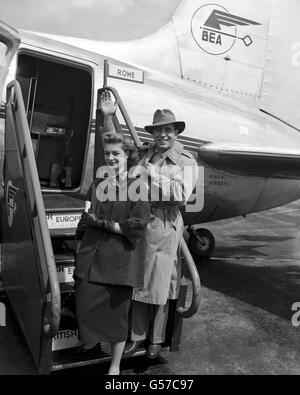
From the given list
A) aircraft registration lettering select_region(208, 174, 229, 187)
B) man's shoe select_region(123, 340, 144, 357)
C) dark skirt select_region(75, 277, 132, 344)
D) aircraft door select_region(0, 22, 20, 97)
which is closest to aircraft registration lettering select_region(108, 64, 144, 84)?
aircraft door select_region(0, 22, 20, 97)

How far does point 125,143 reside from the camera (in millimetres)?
3176

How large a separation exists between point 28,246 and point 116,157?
0.96 meters

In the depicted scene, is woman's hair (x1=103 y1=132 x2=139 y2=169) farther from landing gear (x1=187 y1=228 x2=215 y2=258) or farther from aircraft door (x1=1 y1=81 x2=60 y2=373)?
landing gear (x1=187 y1=228 x2=215 y2=258)

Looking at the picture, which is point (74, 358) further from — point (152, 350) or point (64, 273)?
point (64, 273)

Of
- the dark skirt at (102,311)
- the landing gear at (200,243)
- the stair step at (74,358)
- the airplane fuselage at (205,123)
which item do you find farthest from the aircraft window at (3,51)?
the landing gear at (200,243)

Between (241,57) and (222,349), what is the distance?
17.4ft

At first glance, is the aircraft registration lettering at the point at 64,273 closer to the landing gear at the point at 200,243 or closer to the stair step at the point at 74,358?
the stair step at the point at 74,358

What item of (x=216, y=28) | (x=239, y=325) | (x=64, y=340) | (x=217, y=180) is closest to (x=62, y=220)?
(x=64, y=340)

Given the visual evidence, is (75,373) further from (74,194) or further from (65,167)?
(65,167)

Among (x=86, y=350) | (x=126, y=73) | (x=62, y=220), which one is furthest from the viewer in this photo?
(x=126, y=73)

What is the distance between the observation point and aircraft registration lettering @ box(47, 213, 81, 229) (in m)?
4.29

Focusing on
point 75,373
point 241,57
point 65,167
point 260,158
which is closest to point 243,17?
point 241,57

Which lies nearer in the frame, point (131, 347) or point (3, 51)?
point (131, 347)

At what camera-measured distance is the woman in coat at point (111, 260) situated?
3.00 meters
